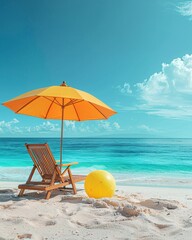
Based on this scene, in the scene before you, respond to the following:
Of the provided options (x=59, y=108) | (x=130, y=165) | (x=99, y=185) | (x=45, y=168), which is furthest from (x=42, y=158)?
(x=130, y=165)

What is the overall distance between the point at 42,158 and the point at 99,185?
1.05 meters

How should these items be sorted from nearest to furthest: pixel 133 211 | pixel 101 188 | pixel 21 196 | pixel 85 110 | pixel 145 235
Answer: pixel 145 235, pixel 133 211, pixel 101 188, pixel 21 196, pixel 85 110

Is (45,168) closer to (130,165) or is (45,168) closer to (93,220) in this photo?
(93,220)

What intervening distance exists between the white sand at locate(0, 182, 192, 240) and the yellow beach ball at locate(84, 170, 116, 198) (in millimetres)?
345

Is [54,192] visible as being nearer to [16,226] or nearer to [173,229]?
[16,226]

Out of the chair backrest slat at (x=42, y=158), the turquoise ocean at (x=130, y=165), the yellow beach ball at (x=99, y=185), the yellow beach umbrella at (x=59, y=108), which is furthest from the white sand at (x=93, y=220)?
the turquoise ocean at (x=130, y=165)

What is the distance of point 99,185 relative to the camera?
4.77 m

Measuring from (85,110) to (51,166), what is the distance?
69.7 inches

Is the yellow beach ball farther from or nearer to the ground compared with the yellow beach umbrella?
nearer to the ground

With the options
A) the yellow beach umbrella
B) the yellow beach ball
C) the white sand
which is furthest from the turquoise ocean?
the white sand

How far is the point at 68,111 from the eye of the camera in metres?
6.64

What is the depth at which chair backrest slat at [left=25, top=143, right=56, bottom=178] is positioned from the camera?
16.0ft

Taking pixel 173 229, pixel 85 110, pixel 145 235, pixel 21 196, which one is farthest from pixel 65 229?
pixel 85 110

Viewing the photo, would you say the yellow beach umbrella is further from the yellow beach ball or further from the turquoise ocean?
the turquoise ocean
